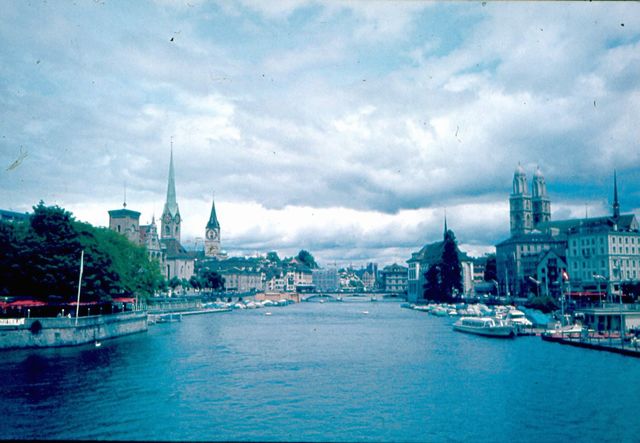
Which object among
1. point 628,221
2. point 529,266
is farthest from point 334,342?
point 529,266

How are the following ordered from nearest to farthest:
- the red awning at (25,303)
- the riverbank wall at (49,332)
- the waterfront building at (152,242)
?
the riverbank wall at (49,332) < the red awning at (25,303) < the waterfront building at (152,242)

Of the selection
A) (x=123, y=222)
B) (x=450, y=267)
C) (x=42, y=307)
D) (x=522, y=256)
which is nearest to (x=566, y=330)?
(x=42, y=307)

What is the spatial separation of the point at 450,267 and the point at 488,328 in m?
74.8

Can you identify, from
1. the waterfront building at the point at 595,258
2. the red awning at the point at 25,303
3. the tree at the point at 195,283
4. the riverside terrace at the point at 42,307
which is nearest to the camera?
the red awning at the point at 25,303

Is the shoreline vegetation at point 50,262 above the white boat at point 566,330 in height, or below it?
above

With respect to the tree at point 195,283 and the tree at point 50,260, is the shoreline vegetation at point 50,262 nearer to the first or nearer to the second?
the tree at point 50,260

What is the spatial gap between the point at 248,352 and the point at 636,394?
114 feet

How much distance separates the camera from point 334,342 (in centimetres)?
6944

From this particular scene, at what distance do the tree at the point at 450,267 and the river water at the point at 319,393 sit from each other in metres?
85.6

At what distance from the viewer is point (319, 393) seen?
127 feet

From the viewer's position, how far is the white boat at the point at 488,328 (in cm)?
7606

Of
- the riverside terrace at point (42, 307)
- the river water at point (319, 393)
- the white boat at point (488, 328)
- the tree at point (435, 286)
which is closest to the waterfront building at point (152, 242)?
the tree at point (435, 286)

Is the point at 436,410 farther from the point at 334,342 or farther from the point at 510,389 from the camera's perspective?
the point at 334,342

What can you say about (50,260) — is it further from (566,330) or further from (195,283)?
(195,283)
